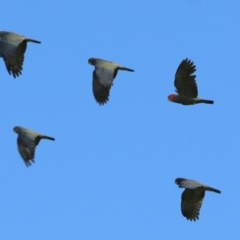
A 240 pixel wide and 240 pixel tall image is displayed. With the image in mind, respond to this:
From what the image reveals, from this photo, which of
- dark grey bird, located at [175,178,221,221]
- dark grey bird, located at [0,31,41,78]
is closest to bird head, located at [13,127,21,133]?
dark grey bird, located at [0,31,41,78]

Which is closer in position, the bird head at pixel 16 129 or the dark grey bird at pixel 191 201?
the bird head at pixel 16 129

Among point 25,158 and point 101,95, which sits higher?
point 101,95

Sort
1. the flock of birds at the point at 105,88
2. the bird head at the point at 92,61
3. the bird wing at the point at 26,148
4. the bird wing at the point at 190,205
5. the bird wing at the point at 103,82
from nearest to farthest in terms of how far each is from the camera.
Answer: the bird wing at the point at 26,148 → the flock of birds at the point at 105,88 → the bird wing at the point at 103,82 → the bird wing at the point at 190,205 → the bird head at the point at 92,61

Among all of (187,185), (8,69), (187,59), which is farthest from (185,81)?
(8,69)

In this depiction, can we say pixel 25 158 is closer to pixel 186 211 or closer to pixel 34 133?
pixel 34 133

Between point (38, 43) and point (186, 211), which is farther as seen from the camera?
point (186, 211)

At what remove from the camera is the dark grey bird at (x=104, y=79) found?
37875 mm

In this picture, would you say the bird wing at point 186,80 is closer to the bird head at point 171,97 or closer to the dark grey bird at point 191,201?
the bird head at point 171,97

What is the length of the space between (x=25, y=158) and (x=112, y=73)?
4128mm

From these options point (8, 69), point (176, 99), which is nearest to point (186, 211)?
point (176, 99)

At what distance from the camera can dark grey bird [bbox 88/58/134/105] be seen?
3788 centimetres

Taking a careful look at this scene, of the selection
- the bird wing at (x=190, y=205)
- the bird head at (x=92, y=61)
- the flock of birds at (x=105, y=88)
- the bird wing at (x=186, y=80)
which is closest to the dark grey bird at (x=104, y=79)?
the flock of birds at (x=105, y=88)

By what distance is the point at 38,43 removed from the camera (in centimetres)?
3600

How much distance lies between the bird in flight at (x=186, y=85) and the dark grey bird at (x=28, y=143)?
4.86 m
